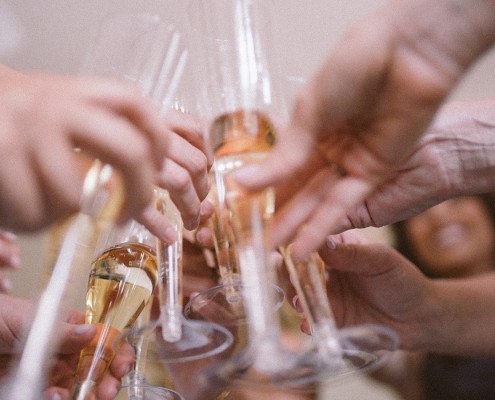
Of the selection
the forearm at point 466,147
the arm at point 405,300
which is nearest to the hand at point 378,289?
the arm at point 405,300

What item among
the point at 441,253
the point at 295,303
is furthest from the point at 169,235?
the point at 441,253

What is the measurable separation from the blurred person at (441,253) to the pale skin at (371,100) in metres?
1.04

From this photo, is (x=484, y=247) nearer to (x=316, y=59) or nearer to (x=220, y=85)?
(x=316, y=59)

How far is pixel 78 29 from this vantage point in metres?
1.21

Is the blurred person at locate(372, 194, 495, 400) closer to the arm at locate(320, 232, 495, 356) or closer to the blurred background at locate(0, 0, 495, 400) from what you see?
the blurred background at locate(0, 0, 495, 400)

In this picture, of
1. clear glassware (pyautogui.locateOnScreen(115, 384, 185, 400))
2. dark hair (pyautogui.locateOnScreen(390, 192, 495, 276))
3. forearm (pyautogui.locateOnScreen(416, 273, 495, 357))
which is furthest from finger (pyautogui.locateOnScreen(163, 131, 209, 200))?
dark hair (pyautogui.locateOnScreen(390, 192, 495, 276))

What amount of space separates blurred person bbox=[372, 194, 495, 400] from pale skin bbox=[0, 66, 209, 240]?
1.19 metres

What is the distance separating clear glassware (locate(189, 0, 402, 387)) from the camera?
0.40 m

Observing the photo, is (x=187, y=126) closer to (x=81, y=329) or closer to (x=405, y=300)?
(x=81, y=329)

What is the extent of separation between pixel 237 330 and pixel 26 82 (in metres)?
0.32

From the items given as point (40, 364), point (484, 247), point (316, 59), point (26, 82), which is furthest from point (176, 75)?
point (484, 247)

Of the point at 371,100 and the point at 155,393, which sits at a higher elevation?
the point at 371,100

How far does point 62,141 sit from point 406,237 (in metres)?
1.40

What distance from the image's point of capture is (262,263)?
40 centimetres
